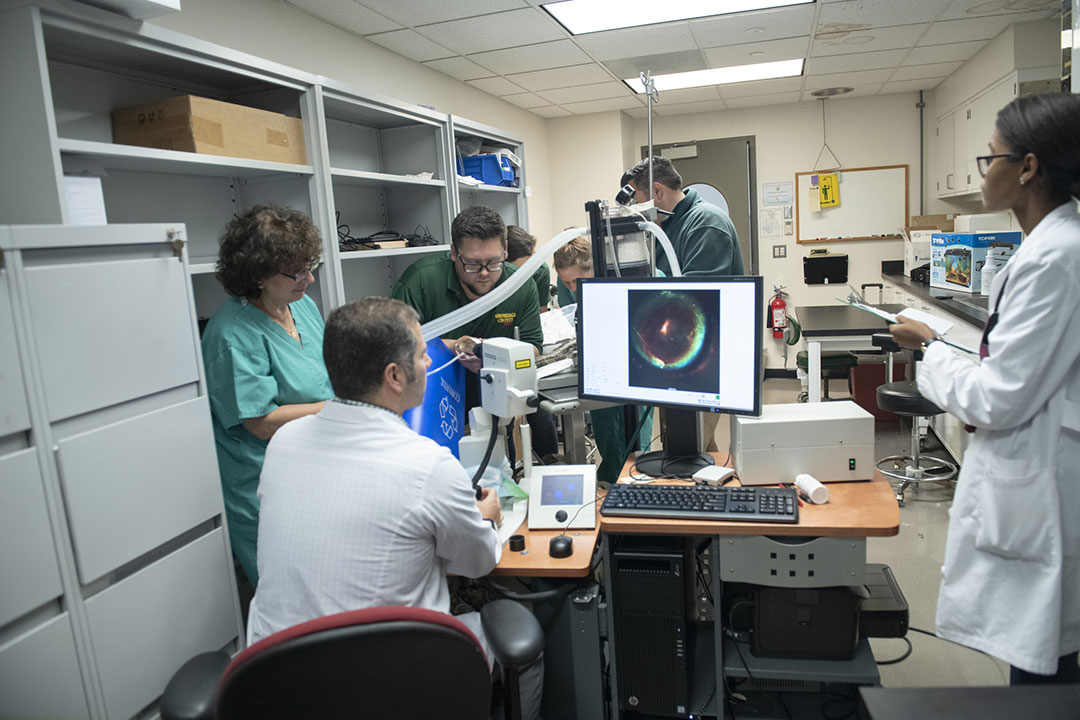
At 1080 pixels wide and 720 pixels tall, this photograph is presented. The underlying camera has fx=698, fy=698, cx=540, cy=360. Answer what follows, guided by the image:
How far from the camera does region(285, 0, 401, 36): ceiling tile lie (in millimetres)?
3189

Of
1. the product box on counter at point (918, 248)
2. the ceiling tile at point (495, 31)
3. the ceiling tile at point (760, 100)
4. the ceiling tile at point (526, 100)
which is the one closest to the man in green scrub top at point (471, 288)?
the ceiling tile at point (495, 31)

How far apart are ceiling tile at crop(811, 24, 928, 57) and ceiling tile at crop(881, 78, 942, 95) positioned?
1.39 meters

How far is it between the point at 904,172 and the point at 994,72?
6.07ft

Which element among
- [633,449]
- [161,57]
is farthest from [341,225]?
[633,449]

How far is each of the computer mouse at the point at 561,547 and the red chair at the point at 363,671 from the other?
574mm

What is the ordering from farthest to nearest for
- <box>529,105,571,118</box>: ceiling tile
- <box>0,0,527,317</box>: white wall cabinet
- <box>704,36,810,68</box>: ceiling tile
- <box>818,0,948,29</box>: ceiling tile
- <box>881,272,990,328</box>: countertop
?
<box>529,105,571,118</box>: ceiling tile, <box>704,36,810,68</box>: ceiling tile, <box>818,0,948,29</box>: ceiling tile, <box>881,272,990,328</box>: countertop, <box>0,0,527,317</box>: white wall cabinet

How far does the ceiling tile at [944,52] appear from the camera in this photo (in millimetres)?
4586

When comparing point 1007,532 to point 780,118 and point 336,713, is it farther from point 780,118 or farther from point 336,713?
point 780,118

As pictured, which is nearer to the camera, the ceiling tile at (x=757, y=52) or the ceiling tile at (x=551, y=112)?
the ceiling tile at (x=757, y=52)

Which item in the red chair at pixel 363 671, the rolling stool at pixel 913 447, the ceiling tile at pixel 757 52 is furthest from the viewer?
the ceiling tile at pixel 757 52

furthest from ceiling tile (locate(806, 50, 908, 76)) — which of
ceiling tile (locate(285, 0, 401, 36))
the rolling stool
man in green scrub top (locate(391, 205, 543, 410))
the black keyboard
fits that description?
the black keyboard

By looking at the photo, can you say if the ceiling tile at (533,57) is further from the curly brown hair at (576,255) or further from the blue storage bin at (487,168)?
the curly brown hair at (576,255)

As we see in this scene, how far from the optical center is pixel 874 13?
3758 millimetres

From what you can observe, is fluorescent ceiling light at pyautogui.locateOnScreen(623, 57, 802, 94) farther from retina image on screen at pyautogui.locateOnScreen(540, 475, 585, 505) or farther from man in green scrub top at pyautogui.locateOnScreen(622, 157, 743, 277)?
retina image on screen at pyautogui.locateOnScreen(540, 475, 585, 505)
